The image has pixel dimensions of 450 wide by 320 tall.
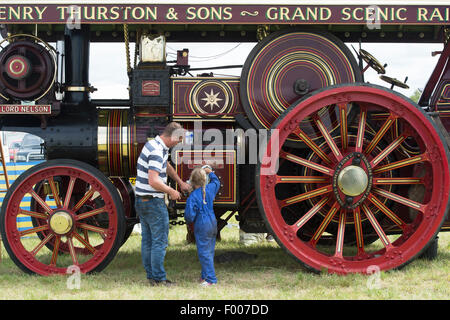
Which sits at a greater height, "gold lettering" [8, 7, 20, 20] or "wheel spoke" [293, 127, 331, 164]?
"gold lettering" [8, 7, 20, 20]

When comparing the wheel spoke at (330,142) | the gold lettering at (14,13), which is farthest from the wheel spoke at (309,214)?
the gold lettering at (14,13)

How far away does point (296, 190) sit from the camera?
5.56 metres

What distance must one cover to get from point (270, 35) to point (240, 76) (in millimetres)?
428

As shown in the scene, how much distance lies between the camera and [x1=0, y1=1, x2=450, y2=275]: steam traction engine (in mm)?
4918

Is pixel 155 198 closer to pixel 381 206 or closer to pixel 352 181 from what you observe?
pixel 352 181

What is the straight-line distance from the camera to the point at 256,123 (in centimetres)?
520

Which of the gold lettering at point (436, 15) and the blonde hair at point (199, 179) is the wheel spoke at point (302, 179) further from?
the gold lettering at point (436, 15)

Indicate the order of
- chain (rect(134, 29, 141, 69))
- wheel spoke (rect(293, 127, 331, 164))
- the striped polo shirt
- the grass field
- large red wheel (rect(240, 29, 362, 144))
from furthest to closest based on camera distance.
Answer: chain (rect(134, 29, 141, 69)) < large red wheel (rect(240, 29, 362, 144)) < wheel spoke (rect(293, 127, 331, 164)) < the striped polo shirt < the grass field

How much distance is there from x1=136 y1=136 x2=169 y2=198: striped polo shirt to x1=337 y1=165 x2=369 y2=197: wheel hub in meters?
1.42

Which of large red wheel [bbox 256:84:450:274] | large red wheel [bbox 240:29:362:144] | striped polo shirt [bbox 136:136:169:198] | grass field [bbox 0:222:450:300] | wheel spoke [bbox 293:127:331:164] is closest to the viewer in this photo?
grass field [bbox 0:222:450:300]

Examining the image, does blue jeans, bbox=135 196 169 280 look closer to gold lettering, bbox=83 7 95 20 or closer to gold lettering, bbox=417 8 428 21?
gold lettering, bbox=83 7 95 20

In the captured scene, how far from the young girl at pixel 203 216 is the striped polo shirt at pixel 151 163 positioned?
246 mm

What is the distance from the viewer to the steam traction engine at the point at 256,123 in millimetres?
4918

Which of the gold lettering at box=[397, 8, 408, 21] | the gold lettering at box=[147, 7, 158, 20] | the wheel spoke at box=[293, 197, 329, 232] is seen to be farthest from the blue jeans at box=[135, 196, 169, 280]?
the gold lettering at box=[397, 8, 408, 21]
